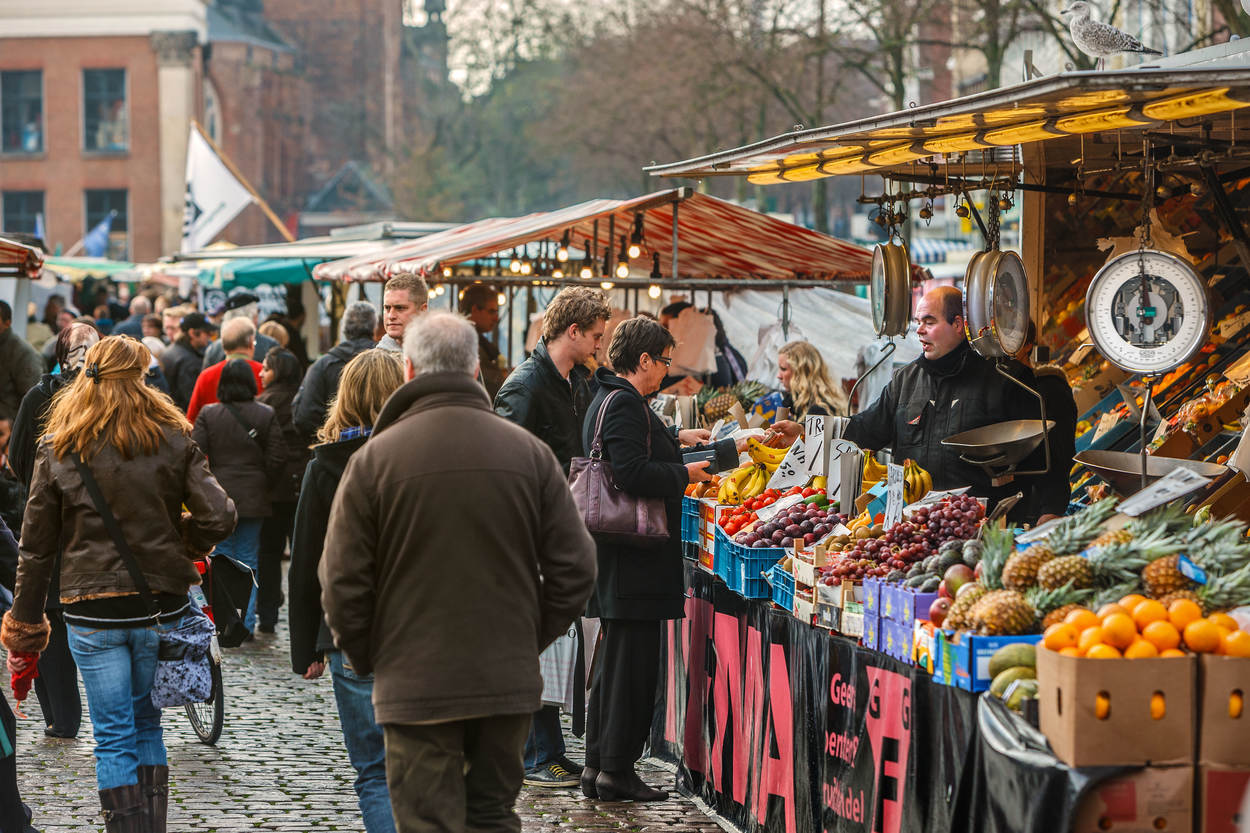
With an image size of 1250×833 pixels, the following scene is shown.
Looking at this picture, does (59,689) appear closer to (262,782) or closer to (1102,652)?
(262,782)

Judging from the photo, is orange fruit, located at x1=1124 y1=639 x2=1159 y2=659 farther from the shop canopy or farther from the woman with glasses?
the shop canopy

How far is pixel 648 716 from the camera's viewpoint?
21.6 ft

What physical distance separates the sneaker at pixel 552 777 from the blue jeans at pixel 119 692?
6.50ft

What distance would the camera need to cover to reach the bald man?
21.4 feet

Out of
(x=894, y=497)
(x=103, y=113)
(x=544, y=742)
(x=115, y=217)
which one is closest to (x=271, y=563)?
(x=544, y=742)

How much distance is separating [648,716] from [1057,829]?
3016mm

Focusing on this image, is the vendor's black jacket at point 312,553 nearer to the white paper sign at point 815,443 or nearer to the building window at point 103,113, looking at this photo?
the white paper sign at point 815,443

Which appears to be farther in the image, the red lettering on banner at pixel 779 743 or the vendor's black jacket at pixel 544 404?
the vendor's black jacket at pixel 544 404

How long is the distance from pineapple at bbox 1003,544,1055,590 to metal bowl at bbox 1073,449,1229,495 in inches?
57.8

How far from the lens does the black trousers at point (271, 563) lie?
10.5 metres

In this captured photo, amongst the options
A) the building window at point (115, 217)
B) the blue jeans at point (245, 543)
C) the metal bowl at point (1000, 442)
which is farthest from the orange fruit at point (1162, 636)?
the building window at point (115, 217)

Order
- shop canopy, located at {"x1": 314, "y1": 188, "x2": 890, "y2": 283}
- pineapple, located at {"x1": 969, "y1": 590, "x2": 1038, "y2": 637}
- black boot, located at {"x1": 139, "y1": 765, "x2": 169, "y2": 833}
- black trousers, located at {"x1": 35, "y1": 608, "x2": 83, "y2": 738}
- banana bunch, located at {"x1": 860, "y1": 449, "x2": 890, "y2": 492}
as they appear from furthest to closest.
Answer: shop canopy, located at {"x1": 314, "y1": 188, "x2": 890, "y2": 283} < black trousers, located at {"x1": 35, "y1": 608, "x2": 83, "y2": 738} < banana bunch, located at {"x1": 860, "y1": 449, "x2": 890, "y2": 492} < black boot, located at {"x1": 139, "y1": 765, "x2": 169, "y2": 833} < pineapple, located at {"x1": 969, "y1": 590, "x2": 1038, "y2": 637}

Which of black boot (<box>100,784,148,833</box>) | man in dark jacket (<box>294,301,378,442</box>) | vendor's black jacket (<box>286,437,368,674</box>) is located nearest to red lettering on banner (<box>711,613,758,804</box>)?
vendor's black jacket (<box>286,437,368,674</box>)

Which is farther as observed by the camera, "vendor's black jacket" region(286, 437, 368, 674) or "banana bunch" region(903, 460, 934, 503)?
"banana bunch" region(903, 460, 934, 503)
